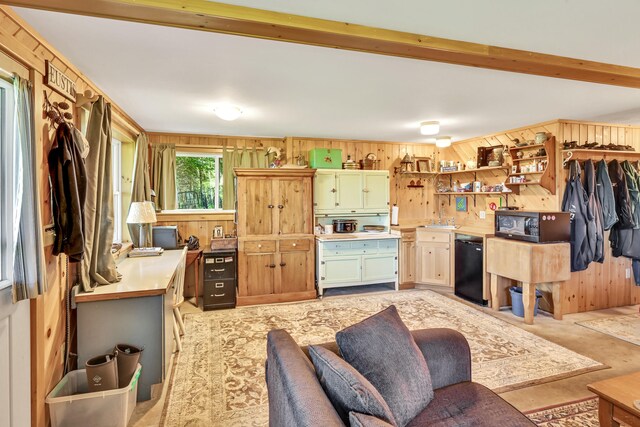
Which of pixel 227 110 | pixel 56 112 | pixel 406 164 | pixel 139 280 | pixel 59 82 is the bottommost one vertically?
pixel 139 280

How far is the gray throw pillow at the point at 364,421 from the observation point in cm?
101

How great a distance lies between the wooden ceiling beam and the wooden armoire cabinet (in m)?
2.83

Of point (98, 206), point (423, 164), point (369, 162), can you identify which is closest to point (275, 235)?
point (369, 162)

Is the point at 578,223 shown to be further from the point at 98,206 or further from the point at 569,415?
the point at 98,206

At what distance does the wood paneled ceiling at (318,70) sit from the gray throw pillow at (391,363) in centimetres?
156

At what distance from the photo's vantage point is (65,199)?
205 cm

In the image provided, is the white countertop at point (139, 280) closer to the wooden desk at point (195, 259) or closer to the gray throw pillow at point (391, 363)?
the wooden desk at point (195, 259)

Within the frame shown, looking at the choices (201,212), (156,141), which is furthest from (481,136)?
(156,141)

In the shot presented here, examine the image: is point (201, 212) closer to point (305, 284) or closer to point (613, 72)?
point (305, 284)

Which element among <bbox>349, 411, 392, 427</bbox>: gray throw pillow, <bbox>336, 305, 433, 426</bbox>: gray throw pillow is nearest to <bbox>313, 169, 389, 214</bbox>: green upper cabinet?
<bbox>336, 305, 433, 426</bbox>: gray throw pillow

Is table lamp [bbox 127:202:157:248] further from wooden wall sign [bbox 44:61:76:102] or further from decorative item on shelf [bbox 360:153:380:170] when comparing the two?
decorative item on shelf [bbox 360:153:380:170]

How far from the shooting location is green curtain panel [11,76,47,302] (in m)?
1.73

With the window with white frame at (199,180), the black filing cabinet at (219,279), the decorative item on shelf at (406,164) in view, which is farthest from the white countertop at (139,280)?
the decorative item on shelf at (406,164)

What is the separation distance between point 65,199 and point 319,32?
182 cm
